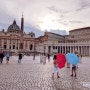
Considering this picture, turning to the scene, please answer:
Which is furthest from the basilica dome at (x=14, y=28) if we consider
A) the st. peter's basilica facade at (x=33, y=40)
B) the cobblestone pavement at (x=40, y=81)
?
the cobblestone pavement at (x=40, y=81)

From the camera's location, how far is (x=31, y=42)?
14862 centimetres

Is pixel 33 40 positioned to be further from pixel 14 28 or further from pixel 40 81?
pixel 40 81

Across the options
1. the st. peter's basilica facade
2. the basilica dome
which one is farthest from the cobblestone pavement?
the basilica dome

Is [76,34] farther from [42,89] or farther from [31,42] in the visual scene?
[42,89]

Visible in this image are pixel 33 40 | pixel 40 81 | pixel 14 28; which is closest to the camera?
pixel 40 81

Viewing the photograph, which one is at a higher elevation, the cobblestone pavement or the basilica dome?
the basilica dome

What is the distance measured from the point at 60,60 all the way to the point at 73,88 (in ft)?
16.7

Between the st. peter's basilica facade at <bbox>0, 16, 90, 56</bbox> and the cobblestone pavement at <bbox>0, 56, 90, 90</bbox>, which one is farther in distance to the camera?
the st. peter's basilica facade at <bbox>0, 16, 90, 56</bbox>

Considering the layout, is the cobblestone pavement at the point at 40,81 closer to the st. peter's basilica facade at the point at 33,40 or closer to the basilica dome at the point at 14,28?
the st. peter's basilica facade at the point at 33,40

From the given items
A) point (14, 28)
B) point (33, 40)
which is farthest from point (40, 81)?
point (14, 28)

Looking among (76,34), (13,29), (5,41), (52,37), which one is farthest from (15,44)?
(76,34)

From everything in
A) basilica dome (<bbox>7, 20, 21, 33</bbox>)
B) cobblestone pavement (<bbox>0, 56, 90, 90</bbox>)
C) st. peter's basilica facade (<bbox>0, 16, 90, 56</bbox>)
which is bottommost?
cobblestone pavement (<bbox>0, 56, 90, 90</bbox>)

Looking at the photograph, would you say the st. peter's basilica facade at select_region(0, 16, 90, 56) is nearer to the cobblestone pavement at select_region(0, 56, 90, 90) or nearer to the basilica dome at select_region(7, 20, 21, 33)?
the basilica dome at select_region(7, 20, 21, 33)

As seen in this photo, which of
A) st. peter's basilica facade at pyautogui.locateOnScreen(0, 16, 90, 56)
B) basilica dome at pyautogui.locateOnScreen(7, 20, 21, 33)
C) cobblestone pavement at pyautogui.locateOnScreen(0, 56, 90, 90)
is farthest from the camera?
basilica dome at pyautogui.locateOnScreen(7, 20, 21, 33)
